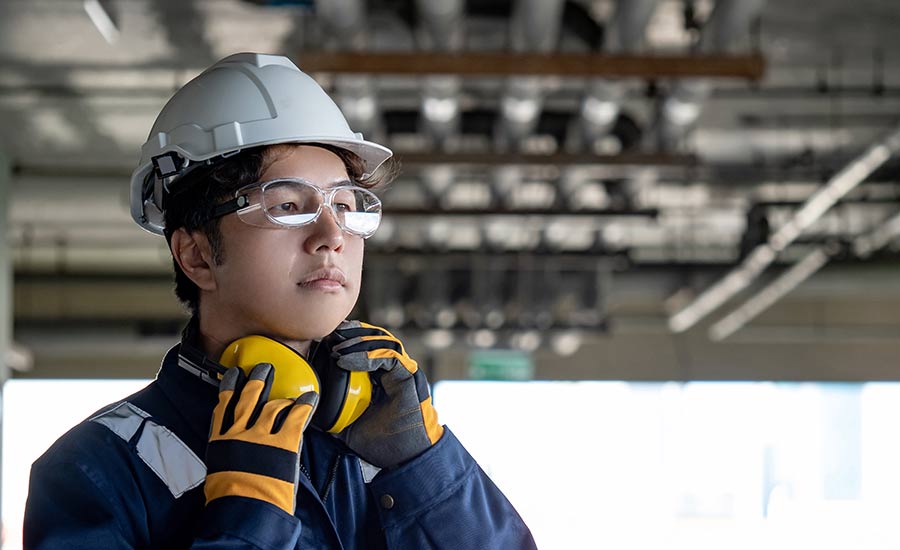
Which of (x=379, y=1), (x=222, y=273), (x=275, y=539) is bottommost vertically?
(x=275, y=539)

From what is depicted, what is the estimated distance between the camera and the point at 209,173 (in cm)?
178

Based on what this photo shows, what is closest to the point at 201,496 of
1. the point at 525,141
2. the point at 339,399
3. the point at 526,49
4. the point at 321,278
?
the point at 339,399

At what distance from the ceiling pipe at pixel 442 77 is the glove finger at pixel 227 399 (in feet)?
9.75

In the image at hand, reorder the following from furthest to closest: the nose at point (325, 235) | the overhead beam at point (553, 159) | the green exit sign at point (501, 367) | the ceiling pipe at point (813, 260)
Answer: the green exit sign at point (501, 367) < the ceiling pipe at point (813, 260) < the overhead beam at point (553, 159) < the nose at point (325, 235)

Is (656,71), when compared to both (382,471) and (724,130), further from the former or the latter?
(724,130)

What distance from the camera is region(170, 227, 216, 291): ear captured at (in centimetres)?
178

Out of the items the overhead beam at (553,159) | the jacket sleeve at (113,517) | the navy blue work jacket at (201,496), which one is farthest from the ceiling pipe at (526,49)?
the jacket sleeve at (113,517)

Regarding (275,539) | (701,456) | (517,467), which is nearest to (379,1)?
(275,539)

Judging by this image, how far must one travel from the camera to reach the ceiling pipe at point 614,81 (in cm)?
450

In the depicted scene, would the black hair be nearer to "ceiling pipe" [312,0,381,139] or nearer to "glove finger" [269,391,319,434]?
"glove finger" [269,391,319,434]

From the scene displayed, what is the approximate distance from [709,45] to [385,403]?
3.35m

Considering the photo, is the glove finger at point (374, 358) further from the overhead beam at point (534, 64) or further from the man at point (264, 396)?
the overhead beam at point (534, 64)

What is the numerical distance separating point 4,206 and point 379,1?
138 inches

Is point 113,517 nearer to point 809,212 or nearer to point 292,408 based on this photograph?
point 292,408
